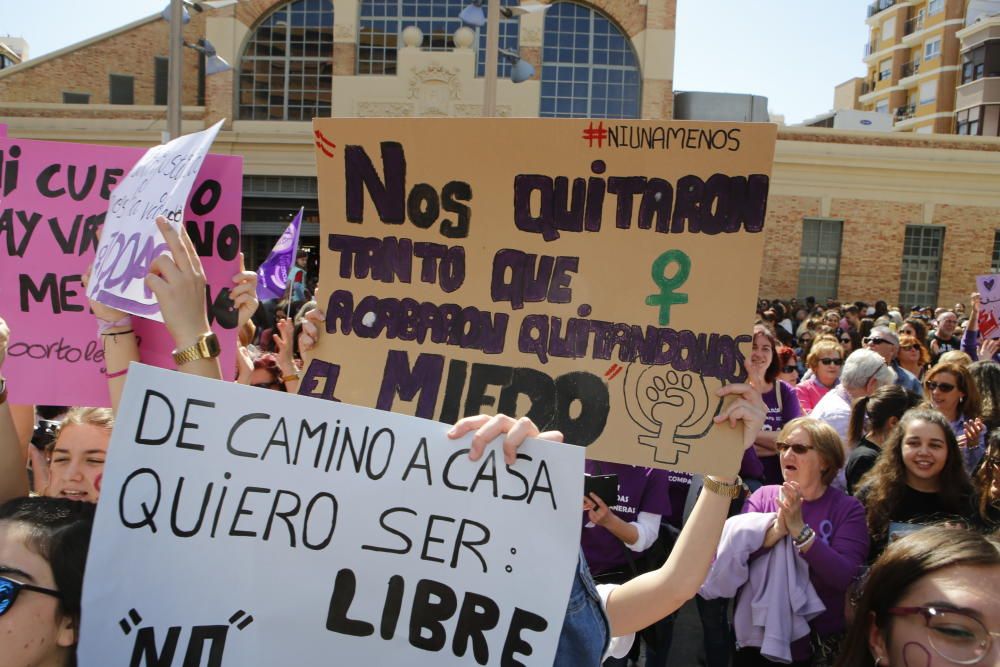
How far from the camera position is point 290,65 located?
80.8 feet

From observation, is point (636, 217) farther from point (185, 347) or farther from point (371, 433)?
point (185, 347)

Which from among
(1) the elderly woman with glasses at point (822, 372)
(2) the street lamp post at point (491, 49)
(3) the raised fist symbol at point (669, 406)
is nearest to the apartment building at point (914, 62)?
(2) the street lamp post at point (491, 49)

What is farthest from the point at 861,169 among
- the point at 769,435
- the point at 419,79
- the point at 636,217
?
the point at 636,217

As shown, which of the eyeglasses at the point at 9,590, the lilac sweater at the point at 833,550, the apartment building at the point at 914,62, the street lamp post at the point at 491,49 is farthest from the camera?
the apartment building at the point at 914,62

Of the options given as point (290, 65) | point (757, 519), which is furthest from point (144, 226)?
point (290, 65)

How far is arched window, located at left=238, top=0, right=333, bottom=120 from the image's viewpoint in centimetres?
2442

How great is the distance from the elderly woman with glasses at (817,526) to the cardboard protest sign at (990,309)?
4.65m

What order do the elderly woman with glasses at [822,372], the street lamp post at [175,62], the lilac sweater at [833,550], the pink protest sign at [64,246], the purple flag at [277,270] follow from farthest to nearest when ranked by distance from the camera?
the street lamp post at [175,62] → the purple flag at [277,270] → the elderly woman with glasses at [822,372] → the lilac sweater at [833,550] → the pink protest sign at [64,246]

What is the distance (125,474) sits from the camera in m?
1.75

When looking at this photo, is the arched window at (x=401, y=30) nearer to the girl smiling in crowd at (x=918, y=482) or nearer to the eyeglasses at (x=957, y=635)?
the girl smiling in crowd at (x=918, y=482)

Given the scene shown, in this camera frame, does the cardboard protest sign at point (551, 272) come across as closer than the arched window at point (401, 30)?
Yes

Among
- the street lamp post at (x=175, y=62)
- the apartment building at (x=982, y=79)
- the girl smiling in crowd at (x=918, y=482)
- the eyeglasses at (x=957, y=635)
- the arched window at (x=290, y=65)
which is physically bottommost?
the girl smiling in crowd at (x=918, y=482)

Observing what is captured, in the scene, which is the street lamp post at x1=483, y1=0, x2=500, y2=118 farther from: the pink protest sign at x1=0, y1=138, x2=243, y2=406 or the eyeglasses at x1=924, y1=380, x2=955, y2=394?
the pink protest sign at x1=0, y1=138, x2=243, y2=406

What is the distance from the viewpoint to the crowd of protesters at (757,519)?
5.55 ft
